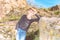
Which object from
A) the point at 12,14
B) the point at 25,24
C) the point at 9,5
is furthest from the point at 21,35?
the point at 9,5

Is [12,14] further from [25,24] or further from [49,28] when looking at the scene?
[49,28]

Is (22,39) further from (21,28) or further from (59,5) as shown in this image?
(59,5)

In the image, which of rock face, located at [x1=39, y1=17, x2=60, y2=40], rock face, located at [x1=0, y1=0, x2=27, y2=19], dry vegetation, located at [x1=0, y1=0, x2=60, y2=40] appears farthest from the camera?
rock face, located at [x1=0, y1=0, x2=27, y2=19]

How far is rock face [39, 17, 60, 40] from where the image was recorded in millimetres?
2773

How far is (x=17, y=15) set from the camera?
2.99 m

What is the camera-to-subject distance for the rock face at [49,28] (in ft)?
9.10

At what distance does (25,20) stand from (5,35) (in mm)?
290

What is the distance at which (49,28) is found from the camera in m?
2.79

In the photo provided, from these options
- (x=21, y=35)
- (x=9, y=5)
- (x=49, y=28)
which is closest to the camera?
(x=49, y=28)

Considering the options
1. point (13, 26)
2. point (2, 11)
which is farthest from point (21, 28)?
point (2, 11)

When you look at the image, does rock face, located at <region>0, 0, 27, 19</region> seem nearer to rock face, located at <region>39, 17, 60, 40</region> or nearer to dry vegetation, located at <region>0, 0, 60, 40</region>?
dry vegetation, located at <region>0, 0, 60, 40</region>

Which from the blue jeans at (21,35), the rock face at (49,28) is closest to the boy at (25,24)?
the blue jeans at (21,35)

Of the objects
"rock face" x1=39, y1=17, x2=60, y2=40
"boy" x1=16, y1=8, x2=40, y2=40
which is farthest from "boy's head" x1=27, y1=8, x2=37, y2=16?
"rock face" x1=39, y1=17, x2=60, y2=40

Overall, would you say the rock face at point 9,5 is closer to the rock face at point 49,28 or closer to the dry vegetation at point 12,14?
the dry vegetation at point 12,14
